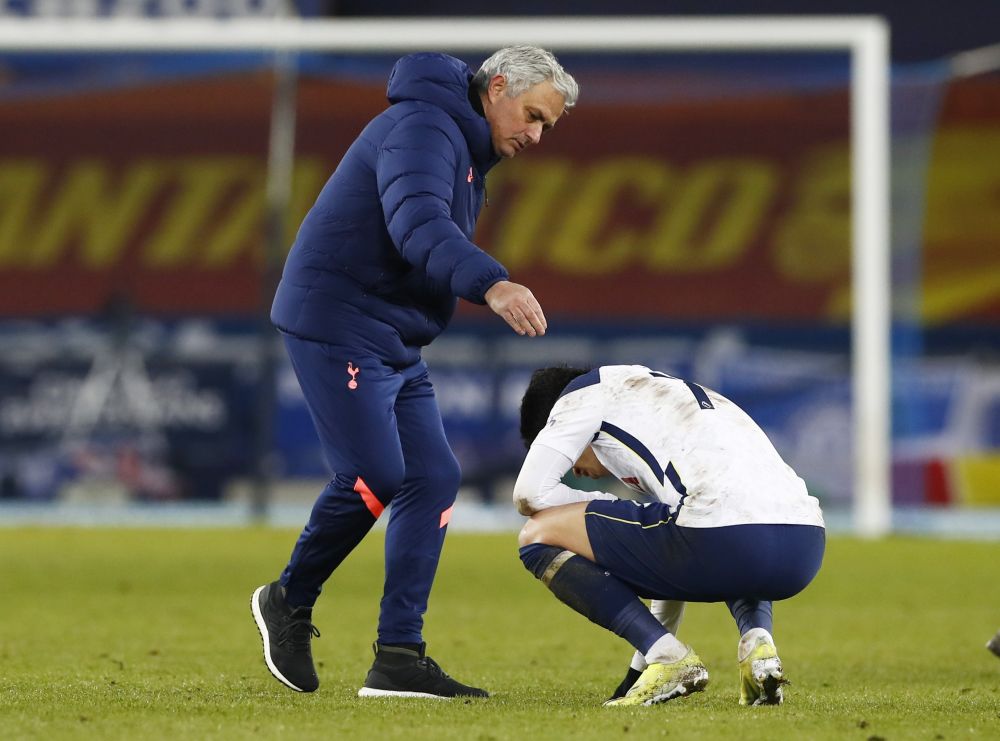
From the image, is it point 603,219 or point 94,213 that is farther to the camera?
point 603,219

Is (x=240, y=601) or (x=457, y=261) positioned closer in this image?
(x=457, y=261)

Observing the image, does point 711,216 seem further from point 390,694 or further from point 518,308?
point 518,308

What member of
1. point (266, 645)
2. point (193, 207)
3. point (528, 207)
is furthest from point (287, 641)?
point (193, 207)

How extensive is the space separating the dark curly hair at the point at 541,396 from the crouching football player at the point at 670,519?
0.30 feet

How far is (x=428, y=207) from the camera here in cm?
413

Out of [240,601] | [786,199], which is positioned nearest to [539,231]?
[786,199]

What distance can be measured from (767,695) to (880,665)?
4.57 ft

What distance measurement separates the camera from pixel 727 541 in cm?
402

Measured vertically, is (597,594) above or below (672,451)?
below

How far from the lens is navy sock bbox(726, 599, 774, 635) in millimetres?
4188

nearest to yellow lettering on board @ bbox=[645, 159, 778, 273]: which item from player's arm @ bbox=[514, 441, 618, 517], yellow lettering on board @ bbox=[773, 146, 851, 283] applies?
yellow lettering on board @ bbox=[773, 146, 851, 283]

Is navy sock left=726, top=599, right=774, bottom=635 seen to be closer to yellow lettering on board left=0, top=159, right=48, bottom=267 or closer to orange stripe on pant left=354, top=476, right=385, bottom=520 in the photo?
orange stripe on pant left=354, top=476, right=385, bottom=520

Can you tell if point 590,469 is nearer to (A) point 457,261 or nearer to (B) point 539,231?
(A) point 457,261

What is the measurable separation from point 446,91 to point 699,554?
1394mm
